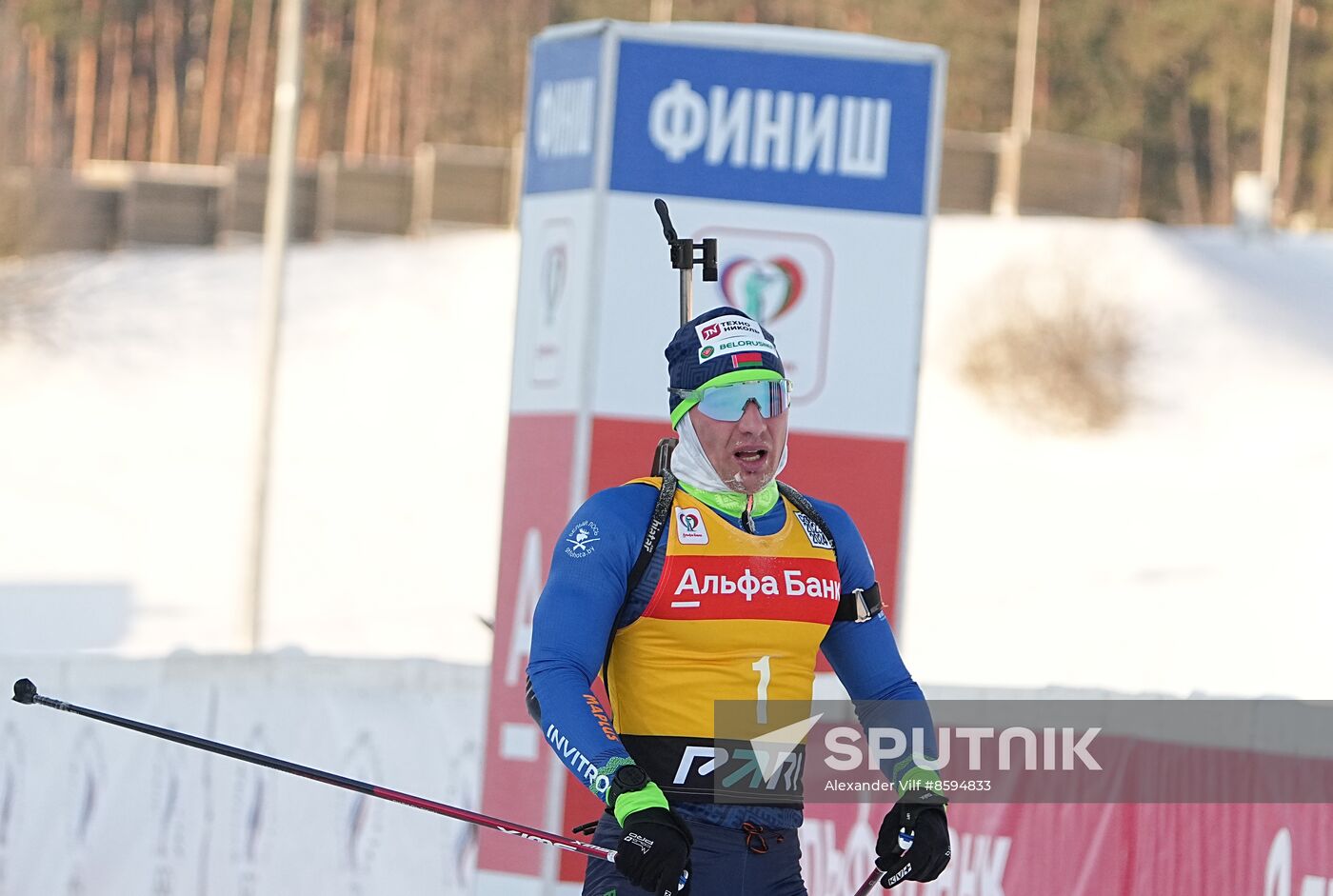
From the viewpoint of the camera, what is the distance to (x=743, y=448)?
16.0 ft

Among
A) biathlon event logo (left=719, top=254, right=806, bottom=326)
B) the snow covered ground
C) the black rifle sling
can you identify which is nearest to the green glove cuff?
the black rifle sling

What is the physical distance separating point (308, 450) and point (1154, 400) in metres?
11.8

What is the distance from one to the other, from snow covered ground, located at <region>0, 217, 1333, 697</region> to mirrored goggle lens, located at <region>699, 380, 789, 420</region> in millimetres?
16412

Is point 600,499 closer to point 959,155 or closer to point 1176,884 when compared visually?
point 1176,884

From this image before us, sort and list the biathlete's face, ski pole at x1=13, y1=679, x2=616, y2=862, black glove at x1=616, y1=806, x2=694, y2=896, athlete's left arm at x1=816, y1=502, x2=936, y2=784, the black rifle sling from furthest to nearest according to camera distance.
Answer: athlete's left arm at x1=816, y1=502, x2=936, y2=784
the biathlete's face
the black rifle sling
ski pole at x1=13, y1=679, x2=616, y2=862
black glove at x1=616, y1=806, x2=694, y2=896

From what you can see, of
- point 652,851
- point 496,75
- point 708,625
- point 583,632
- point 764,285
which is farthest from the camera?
point 496,75

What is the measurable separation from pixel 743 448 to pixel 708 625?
0.39m

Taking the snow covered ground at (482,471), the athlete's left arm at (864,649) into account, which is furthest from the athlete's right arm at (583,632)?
the snow covered ground at (482,471)

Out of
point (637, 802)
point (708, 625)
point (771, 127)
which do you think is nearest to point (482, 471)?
point (771, 127)

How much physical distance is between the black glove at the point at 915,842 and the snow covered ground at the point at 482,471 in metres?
16.5

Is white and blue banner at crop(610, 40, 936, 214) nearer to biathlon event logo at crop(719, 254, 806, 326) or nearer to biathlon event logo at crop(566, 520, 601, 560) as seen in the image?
biathlon event logo at crop(719, 254, 806, 326)

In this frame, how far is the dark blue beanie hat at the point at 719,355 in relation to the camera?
193 inches

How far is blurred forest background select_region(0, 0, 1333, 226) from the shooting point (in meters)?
51.6

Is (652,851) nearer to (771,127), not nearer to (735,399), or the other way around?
(735,399)
